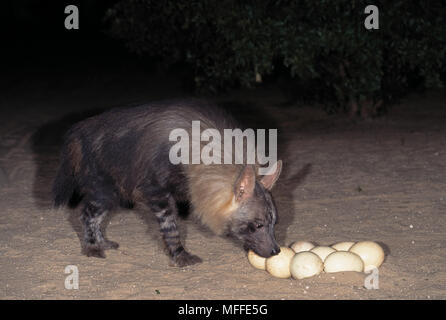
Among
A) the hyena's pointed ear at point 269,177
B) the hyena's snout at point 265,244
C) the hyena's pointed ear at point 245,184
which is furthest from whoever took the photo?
the hyena's pointed ear at point 269,177

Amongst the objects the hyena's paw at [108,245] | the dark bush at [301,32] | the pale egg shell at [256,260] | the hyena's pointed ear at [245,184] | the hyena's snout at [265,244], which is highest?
the dark bush at [301,32]

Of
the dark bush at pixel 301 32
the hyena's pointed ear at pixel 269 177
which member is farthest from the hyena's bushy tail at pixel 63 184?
the dark bush at pixel 301 32

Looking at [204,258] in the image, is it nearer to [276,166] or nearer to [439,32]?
[276,166]

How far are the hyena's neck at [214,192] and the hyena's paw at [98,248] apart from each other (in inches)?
40.9

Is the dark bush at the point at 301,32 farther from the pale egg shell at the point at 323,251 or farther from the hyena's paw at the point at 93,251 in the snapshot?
the pale egg shell at the point at 323,251

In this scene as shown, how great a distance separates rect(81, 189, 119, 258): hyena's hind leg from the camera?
19.2 ft

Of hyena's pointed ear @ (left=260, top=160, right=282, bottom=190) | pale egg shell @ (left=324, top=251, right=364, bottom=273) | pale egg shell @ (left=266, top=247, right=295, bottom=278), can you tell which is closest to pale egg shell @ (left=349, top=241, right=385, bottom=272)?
pale egg shell @ (left=324, top=251, right=364, bottom=273)

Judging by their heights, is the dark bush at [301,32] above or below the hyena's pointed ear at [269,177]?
above

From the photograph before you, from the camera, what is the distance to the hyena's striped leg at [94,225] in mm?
5848

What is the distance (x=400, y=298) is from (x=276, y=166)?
1339 mm

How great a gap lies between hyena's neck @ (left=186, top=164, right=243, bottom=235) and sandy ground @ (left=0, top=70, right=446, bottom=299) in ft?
1.47

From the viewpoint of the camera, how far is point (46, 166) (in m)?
9.25

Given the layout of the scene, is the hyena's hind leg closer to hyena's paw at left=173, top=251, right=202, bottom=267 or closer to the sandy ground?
the sandy ground

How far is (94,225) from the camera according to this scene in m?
5.94
